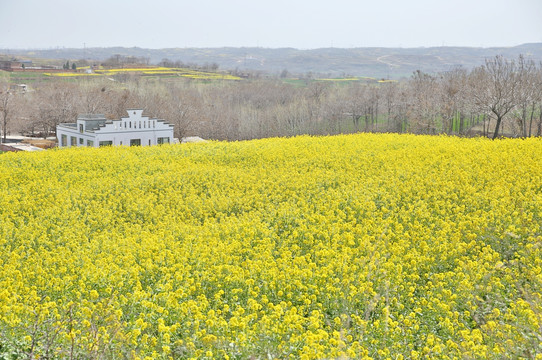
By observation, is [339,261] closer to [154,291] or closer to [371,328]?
[371,328]

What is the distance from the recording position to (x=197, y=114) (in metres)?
80.3

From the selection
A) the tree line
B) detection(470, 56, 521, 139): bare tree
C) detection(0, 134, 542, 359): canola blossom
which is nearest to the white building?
the tree line

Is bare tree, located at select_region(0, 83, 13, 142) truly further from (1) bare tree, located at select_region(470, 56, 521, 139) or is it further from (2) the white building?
(1) bare tree, located at select_region(470, 56, 521, 139)

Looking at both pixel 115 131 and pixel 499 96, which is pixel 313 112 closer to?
pixel 115 131

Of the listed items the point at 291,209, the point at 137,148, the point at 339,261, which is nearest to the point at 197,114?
the point at 137,148

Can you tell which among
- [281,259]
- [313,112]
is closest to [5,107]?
[313,112]

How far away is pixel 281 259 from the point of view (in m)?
9.82

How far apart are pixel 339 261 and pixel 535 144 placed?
18.5 m

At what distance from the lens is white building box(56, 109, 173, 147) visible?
1698 inches

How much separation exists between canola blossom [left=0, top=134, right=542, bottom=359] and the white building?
2044cm

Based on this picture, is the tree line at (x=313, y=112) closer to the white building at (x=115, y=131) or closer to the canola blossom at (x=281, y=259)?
the white building at (x=115, y=131)

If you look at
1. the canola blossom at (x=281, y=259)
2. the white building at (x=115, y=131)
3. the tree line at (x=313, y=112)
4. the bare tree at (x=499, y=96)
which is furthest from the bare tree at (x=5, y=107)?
the bare tree at (x=499, y=96)

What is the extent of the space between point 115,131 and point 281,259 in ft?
123

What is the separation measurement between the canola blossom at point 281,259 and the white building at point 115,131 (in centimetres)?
2044
